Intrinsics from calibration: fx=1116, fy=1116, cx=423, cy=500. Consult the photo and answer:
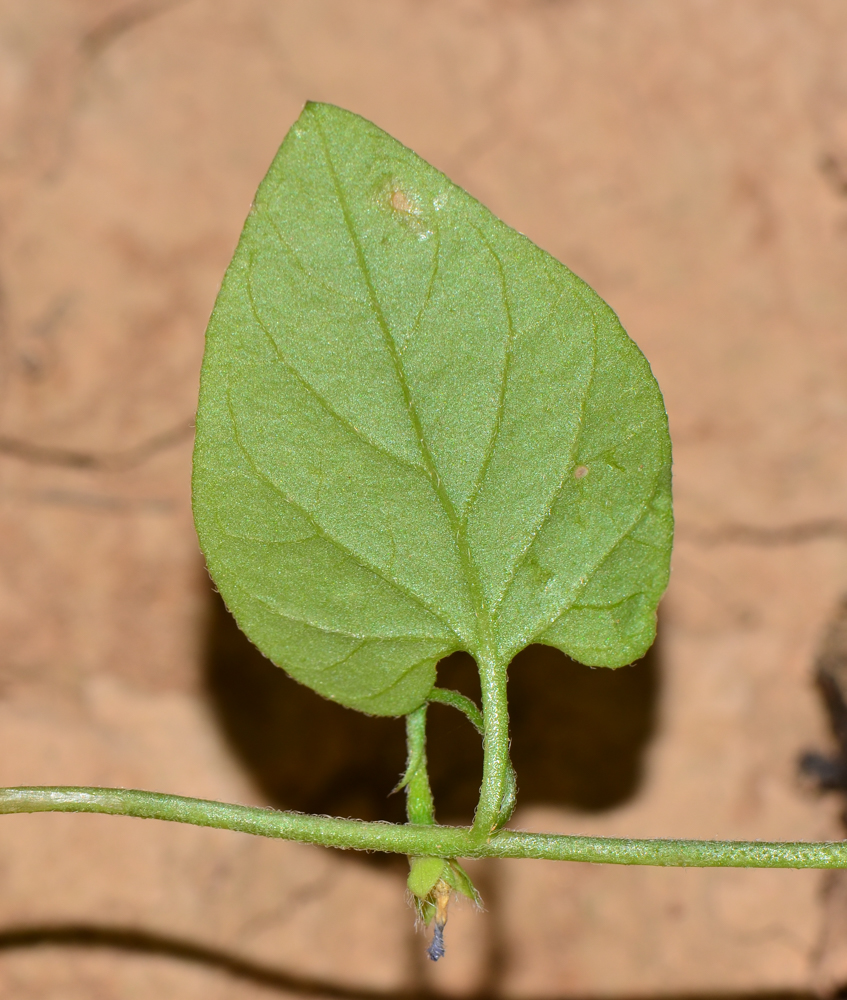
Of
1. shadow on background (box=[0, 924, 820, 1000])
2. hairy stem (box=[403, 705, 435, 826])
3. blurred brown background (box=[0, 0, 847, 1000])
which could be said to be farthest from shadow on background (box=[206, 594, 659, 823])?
hairy stem (box=[403, 705, 435, 826])

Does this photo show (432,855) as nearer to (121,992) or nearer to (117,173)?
(121,992)

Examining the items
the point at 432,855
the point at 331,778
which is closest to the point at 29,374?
the point at 331,778

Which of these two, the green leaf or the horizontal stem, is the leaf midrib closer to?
the green leaf

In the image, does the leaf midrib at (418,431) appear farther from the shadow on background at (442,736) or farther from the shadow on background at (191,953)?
the shadow on background at (191,953)

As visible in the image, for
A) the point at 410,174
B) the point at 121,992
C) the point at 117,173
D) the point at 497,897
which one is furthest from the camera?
the point at 117,173

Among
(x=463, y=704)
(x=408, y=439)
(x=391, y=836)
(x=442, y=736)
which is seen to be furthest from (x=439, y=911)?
(x=442, y=736)

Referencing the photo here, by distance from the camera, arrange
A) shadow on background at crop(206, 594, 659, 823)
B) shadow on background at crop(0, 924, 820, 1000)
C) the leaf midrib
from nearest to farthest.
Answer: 1. the leaf midrib
2. shadow on background at crop(0, 924, 820, 1000)
3. shadow on background at crop(206, 594, 659, 823)
